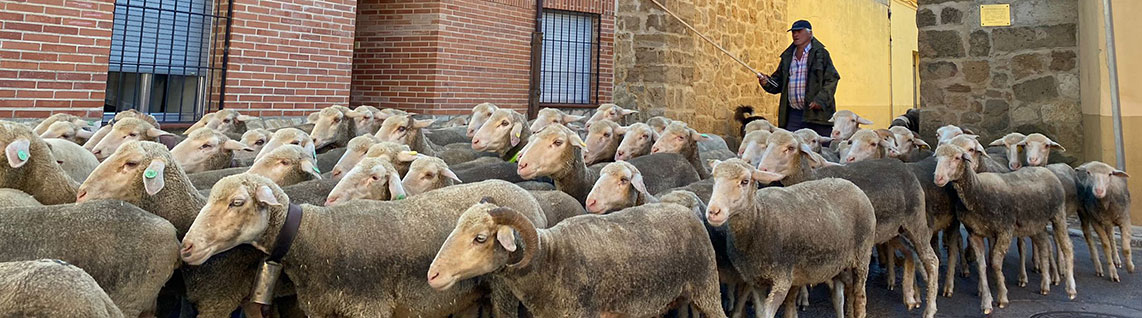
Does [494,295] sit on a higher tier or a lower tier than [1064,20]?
higher

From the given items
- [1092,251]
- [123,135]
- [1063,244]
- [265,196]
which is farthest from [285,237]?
[1092,251]

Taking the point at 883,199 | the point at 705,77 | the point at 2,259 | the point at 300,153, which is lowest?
the point at 705,77

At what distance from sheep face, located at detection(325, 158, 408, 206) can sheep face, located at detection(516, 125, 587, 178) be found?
904 millimetres

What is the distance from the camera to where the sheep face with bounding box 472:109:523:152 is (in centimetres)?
646

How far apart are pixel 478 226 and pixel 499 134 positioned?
360cm

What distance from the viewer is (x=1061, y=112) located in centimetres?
938

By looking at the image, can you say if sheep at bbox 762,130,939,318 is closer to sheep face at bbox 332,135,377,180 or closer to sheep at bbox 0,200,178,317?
sheep face at bbox 332,135,377,180

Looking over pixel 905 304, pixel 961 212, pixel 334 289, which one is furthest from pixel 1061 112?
pixel 334 289

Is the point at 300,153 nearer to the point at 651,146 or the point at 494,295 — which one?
the point at 494,295

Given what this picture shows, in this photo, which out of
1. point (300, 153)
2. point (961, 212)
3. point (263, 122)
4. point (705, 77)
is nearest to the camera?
point (300, 153)

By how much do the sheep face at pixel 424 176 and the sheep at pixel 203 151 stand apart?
4.58 ft

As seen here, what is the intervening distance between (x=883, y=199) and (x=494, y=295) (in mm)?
2860

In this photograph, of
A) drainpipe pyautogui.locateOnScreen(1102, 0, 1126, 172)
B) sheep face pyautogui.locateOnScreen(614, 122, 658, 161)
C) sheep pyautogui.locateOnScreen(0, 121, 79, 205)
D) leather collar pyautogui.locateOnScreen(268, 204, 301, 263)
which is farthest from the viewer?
drainpipe pyautogui.locateOnScreen(1102, 0, 1126, 172)

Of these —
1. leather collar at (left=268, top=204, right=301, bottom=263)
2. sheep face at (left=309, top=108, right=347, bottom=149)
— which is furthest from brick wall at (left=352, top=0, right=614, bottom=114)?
leather collar at (left=268, top=204, right=301, bottom=263)
